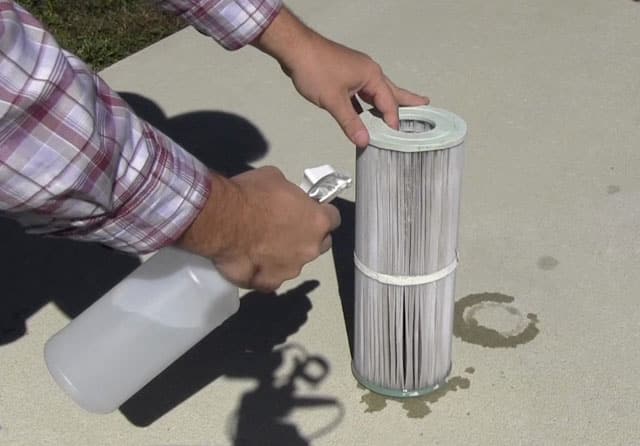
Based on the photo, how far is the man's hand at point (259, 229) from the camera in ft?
5.31

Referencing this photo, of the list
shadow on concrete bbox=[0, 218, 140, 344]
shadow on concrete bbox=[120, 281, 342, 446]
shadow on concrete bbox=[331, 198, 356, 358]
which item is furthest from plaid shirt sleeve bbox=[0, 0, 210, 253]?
shadow on concrete bbox=[0, 218, 140, 344]

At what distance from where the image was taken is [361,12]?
4828 mm

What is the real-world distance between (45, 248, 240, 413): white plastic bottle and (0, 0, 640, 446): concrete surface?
14.7 inches

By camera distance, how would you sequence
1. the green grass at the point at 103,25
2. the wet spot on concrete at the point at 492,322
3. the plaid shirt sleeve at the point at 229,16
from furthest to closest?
1. the green grass at the point at 103,25
2. the wet spot on concrete at the point at 492,322
3. the plaid shirt sleeve at the point at 229,16

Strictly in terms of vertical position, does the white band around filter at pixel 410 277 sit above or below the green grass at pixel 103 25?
above

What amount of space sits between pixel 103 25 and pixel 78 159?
13.2ft

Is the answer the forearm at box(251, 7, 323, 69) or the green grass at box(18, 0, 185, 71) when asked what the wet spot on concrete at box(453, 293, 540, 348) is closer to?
the forearm at box(251, 7, 323, 69)

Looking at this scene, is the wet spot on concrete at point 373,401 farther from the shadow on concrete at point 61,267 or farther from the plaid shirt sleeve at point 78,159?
the plaid shirt sleeve at point 78,159

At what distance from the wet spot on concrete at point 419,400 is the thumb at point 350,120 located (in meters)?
0.76

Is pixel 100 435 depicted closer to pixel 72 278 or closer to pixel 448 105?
pixel 72 278

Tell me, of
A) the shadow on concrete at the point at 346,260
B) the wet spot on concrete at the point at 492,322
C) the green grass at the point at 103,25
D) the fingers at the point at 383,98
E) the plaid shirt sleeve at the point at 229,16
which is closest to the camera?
the plaid shirt sleeve at the point at 229,16

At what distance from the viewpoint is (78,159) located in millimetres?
1380

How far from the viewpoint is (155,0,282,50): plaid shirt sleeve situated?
6.63ft

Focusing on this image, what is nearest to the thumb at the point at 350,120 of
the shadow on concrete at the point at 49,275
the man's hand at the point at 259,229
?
the man's hand at the point at 259,229
